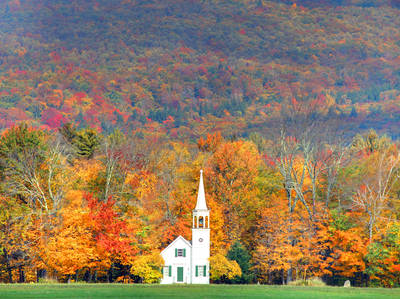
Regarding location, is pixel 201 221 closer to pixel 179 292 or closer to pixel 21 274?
pixel 21 274

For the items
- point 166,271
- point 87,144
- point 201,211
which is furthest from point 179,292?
point 87,144

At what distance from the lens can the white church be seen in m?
71.1

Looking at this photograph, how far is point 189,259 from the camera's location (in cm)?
7156

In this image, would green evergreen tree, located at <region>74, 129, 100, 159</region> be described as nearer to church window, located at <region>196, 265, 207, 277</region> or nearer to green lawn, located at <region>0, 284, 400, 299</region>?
church window, located at <region>196, 265, 207, 277</region>

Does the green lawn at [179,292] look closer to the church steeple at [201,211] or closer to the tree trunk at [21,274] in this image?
the church steeple at [201,211]

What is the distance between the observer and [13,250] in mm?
66250

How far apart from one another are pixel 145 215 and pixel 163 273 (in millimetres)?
7126

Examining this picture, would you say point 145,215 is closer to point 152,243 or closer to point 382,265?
point 152,243

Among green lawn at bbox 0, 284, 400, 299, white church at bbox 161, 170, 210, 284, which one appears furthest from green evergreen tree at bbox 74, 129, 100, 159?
green lawn at bbox 0, 284, 400, 299

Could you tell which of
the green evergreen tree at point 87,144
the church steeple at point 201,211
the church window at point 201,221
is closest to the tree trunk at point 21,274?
the church steeple at point 201,211

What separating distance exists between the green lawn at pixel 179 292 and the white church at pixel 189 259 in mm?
9694

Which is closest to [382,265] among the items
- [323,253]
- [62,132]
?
[323,253]

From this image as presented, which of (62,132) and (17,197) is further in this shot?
(62,132)

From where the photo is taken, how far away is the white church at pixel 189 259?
71131mm
